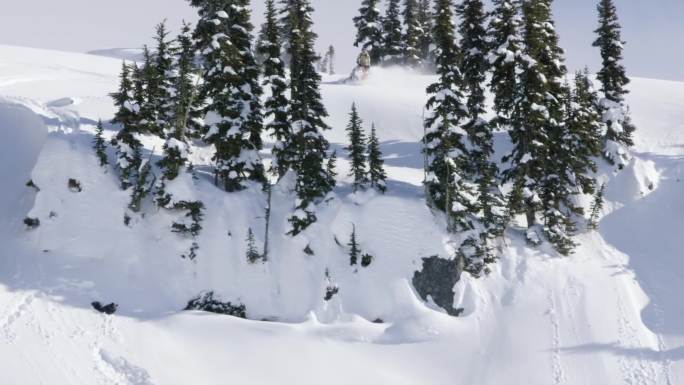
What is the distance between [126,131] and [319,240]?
12.6 meters

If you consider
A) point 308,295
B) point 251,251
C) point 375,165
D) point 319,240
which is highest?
point 375,165

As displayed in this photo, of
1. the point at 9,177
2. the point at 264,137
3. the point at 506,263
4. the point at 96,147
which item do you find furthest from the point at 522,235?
the point at 9,177

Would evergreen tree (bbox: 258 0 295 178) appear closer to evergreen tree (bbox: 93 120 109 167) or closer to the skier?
evergreen tree (bbox: 93 120 109 167)

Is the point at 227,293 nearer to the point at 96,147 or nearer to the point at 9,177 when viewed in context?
the point at 96,147

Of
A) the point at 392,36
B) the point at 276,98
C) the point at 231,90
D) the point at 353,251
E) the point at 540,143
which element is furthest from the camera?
the point at 392,36

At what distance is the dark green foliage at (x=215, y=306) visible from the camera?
22.4 m

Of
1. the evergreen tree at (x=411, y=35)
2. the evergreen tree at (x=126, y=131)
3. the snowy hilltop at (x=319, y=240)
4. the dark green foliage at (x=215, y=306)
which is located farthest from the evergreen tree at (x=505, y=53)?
the evergreen tree at (x=411, y=35)

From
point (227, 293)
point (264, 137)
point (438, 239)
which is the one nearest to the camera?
point (227, 293)

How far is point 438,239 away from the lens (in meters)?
24.6

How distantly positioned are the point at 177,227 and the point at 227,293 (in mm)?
4750

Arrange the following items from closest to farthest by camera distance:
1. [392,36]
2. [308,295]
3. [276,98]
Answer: [308,295] → [276,98] → [392,36]

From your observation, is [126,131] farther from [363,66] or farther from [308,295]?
[363,66]

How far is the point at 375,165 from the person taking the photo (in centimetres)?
2644

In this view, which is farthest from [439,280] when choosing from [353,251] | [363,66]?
[363,66]
